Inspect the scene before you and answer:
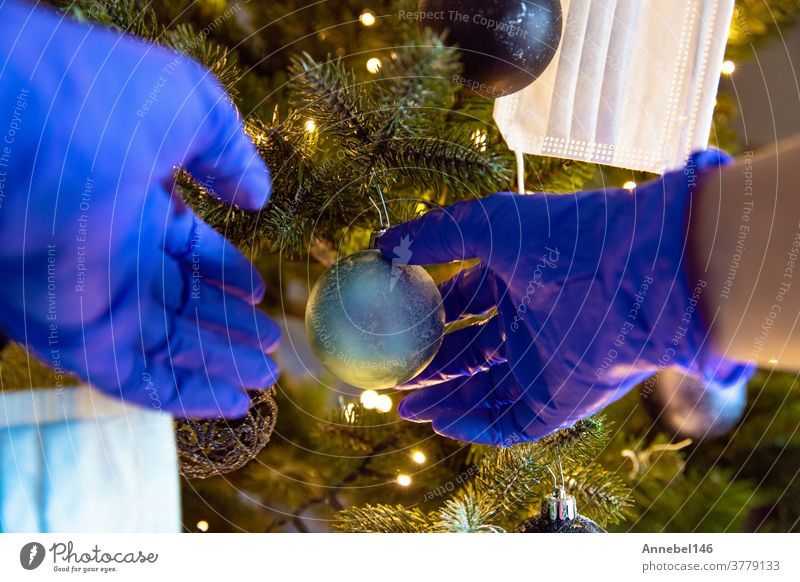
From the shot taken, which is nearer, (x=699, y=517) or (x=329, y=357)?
(x=329, y=357)

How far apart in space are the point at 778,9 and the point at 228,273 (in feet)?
1.62

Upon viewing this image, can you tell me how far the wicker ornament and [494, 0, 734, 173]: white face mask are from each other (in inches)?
10.8

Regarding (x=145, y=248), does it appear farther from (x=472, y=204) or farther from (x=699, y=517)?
(x=699, y=517)

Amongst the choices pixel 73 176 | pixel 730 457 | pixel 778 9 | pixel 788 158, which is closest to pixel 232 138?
pixel 73 176

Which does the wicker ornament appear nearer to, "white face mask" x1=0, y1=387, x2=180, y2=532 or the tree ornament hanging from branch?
"white face mask" x1=0, y1=387, x2=180, y2=532

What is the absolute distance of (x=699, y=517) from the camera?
59 cm

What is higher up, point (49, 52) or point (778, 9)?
point (778, 9)

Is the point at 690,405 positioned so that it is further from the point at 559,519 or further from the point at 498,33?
the point at 498,33

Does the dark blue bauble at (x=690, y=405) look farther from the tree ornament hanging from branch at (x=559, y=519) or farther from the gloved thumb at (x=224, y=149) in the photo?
the gloved thumb at (x=224, y=149)

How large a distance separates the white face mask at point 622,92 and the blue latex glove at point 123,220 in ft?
0.75

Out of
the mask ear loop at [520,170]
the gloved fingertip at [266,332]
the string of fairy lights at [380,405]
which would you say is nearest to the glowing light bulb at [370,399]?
the string of fairy lights at [380,405]

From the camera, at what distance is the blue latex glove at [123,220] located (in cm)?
36

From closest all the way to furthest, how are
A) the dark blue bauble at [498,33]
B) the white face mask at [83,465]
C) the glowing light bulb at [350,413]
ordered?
the dark blue bauble at [498,33]
the white face mask at [83,465]
the glowing light bulb at [350,413]

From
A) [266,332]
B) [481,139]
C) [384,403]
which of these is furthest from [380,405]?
[481,139]
